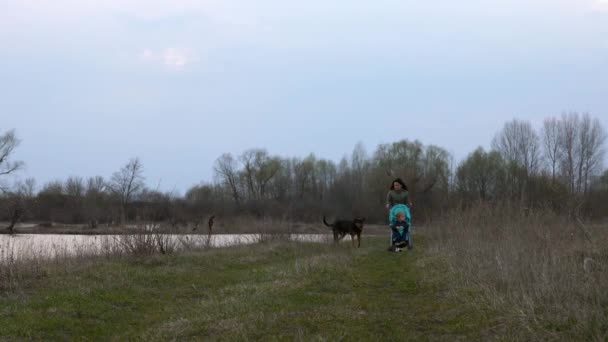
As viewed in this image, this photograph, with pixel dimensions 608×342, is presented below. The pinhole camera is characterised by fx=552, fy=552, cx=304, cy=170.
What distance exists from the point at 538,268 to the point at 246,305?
3840mm

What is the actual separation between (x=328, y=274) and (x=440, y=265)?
2.38 meters

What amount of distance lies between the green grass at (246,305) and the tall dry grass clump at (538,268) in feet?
1.42

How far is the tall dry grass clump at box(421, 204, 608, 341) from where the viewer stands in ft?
17.0

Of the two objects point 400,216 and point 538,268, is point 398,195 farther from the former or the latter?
point 538,268

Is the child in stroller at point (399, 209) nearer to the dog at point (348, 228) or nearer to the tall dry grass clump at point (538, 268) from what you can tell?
the tall dry grass clump at point (538, 268)

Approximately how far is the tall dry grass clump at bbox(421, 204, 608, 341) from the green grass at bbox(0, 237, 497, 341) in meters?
0.43

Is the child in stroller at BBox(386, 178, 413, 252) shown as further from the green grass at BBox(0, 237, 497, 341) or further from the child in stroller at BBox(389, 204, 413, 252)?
the green grass at BBox(0, 237, 497, 341)

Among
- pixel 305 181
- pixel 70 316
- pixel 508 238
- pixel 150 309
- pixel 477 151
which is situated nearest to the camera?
pixel 70 316

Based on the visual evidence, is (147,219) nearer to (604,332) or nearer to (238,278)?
(238,278)

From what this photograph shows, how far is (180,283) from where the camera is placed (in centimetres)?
1137

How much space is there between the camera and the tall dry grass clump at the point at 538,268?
5191 millimetres

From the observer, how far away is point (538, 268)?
7.07 metres

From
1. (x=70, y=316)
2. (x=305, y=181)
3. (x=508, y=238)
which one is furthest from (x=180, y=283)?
(x=305, y=181)

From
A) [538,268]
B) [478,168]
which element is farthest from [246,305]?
[478,168]
